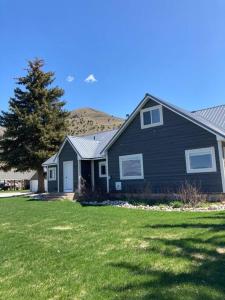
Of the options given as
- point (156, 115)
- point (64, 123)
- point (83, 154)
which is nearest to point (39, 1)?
point (156, 115)

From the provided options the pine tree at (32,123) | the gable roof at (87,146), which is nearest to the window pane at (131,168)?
the gable roof at (87,146)

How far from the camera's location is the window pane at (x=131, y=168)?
17.7m

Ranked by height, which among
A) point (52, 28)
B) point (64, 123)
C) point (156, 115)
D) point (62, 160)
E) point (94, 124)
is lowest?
point (62, 160)

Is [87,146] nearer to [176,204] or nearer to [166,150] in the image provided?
[166,150]

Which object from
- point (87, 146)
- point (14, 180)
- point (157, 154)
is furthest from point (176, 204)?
point (14, 180)

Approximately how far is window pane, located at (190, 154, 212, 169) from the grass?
6.33m

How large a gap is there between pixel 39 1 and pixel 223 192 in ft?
41.9

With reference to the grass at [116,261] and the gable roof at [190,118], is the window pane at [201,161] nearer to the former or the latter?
the gable roof at [190,118]

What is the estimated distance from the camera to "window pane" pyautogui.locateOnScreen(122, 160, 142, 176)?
17.7 meters

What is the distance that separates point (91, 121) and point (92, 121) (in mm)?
435

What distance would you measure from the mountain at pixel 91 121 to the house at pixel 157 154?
55.7m

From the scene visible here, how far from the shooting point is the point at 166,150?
16297 mm

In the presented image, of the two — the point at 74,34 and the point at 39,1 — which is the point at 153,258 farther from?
the point at 74,34

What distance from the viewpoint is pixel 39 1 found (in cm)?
1378
